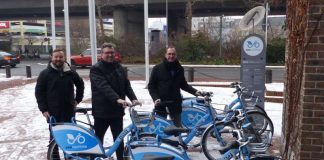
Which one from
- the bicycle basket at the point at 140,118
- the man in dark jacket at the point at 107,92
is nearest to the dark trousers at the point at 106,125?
the man in dark jacket at the point at 107,92

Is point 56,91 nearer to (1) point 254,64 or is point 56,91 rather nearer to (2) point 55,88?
(2) point 55,88

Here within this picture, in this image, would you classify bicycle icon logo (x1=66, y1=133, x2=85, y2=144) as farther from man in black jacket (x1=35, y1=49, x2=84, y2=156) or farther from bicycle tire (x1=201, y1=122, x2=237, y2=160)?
bicycle tire (x1=201, y1=122, x2=237, y2=160)

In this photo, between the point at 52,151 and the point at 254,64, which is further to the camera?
the point at 254,64

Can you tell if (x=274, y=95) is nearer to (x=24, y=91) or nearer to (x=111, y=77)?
(x=111, y=77)

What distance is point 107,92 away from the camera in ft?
15.2

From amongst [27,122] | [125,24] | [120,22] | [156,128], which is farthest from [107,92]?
[125,24]

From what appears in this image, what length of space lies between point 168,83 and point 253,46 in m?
2.11

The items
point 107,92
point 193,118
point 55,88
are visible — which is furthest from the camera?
point 193,118

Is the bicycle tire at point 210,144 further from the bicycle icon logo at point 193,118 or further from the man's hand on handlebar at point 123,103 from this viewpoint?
the man's hand on handlebar at point 123,103

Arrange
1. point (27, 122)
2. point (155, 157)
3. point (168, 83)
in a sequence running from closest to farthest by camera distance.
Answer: point (155, 157) < point (168, 83) < point (27, 122)

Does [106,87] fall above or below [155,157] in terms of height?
above

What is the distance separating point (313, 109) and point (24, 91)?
41.0 feet

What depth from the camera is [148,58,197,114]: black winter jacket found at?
18.6 feet

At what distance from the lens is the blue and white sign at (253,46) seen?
681 cm
